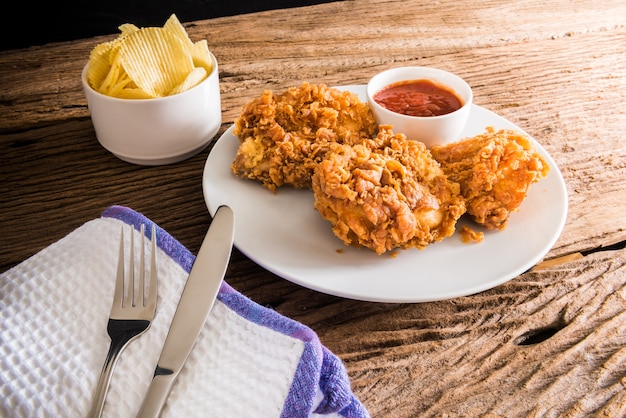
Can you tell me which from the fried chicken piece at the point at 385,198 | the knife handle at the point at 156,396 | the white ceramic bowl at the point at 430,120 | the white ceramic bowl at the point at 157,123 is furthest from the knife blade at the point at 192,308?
the white ceramic bowl at the point at 430,120

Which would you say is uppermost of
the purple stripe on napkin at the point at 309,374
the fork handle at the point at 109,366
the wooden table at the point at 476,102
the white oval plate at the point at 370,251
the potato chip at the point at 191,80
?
the potato chip at the point at 191,80

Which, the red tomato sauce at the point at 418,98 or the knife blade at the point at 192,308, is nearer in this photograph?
the knife blade at the point at 192,308

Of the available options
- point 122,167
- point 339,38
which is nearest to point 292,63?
point 339,38

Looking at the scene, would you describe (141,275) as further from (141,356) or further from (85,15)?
(85,15)

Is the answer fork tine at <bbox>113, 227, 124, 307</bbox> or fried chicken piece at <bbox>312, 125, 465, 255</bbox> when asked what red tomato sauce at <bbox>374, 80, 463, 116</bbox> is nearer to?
fried chicken piece at <bbox>312, 125, 465, 255</bbox>

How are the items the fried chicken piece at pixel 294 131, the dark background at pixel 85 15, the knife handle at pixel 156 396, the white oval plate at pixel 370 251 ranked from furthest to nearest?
1. the dark background at pixel 85 15
2. the fried chicken piece at pixel 294 131
3. the white oval plate at pixel 370 251
4. the knife handle at pixel 156 396

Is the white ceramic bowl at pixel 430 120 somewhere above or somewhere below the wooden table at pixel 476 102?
above

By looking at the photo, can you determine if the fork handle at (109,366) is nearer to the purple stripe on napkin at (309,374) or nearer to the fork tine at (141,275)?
the fork tine at (141,275)

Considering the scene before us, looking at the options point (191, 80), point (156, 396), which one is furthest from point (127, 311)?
point (191, 80)

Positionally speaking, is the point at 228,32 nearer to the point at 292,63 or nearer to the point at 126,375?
the point at 292,63
